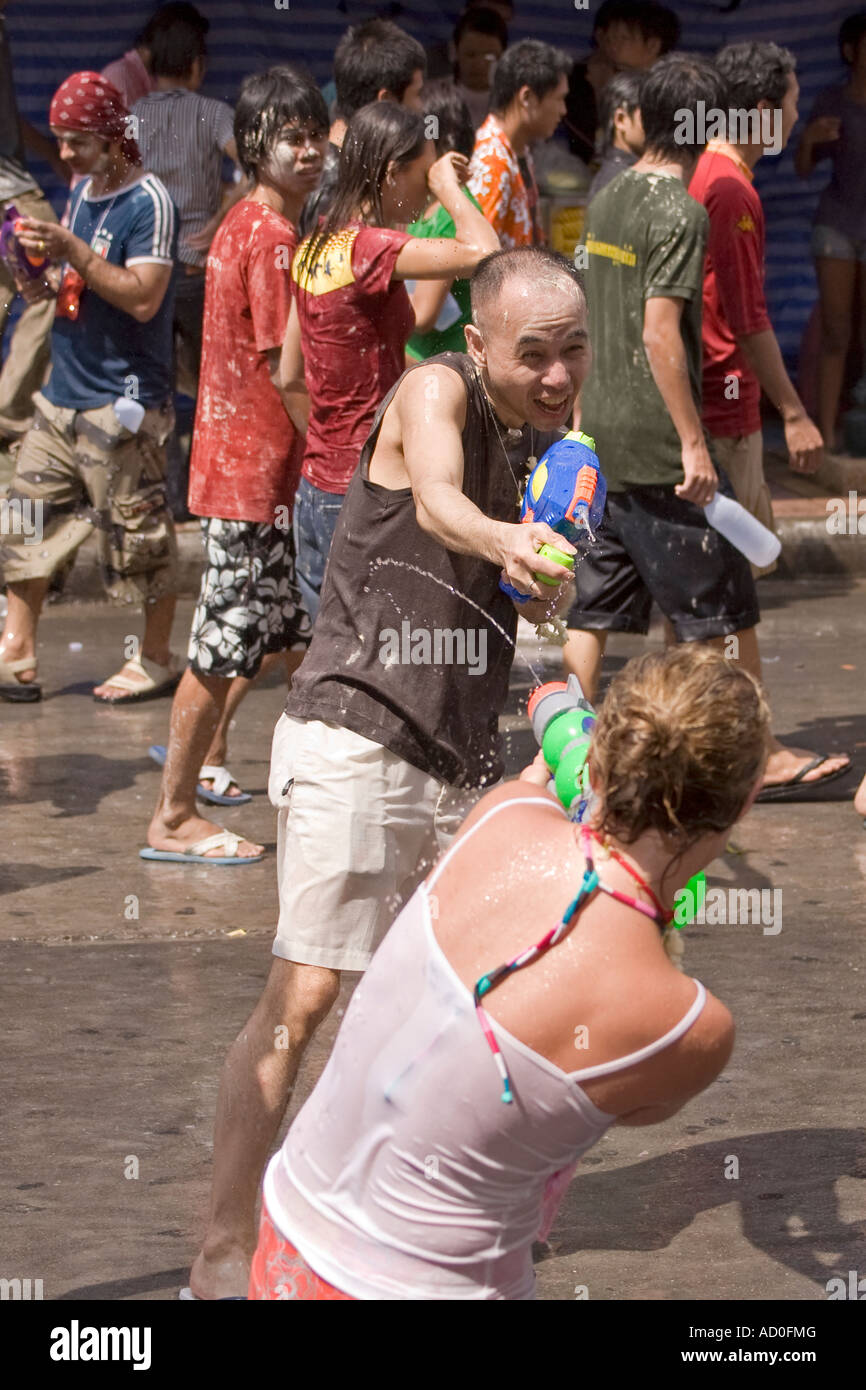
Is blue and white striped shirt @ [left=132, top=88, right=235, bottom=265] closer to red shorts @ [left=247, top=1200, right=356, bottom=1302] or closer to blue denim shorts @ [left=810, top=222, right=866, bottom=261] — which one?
blue denim shorts @ [left=810, top=222, right=866, bottom=261]

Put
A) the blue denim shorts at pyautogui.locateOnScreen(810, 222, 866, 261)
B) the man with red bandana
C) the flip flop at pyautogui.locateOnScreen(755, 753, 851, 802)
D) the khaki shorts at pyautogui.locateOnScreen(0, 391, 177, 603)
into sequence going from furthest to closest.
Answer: the blue denim shorts at pyautogui.locateOnScreen(810, 222, 866, 261) → the khaki shorts at pyautogui.locateOnScreen(0, 391, 177, 603) → the man with red bandana → the flip flop at pyautogui.locateOnScreen(755, 753, 851, 802)

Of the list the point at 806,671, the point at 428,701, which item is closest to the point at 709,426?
the point at 806,671

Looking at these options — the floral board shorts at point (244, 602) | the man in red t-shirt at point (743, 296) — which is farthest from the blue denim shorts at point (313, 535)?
the man in red t-shirt at point (743, 296)

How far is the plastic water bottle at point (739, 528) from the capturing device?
5879 millimetres

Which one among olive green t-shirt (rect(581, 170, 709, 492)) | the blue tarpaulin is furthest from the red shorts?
the blue tarpaulin

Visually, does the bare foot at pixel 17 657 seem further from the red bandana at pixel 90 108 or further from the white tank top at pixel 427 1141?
the white tank top at pixel 427 1141

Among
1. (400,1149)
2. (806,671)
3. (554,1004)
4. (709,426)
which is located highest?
(554,1004)

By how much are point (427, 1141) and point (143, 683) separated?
17.1 feet

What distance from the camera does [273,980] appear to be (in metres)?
3.46

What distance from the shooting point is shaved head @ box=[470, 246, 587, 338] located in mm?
3389

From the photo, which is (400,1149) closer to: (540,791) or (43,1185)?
(540,791)

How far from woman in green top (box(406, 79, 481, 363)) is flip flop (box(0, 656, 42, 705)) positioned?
1.91m

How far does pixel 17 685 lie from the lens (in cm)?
748
